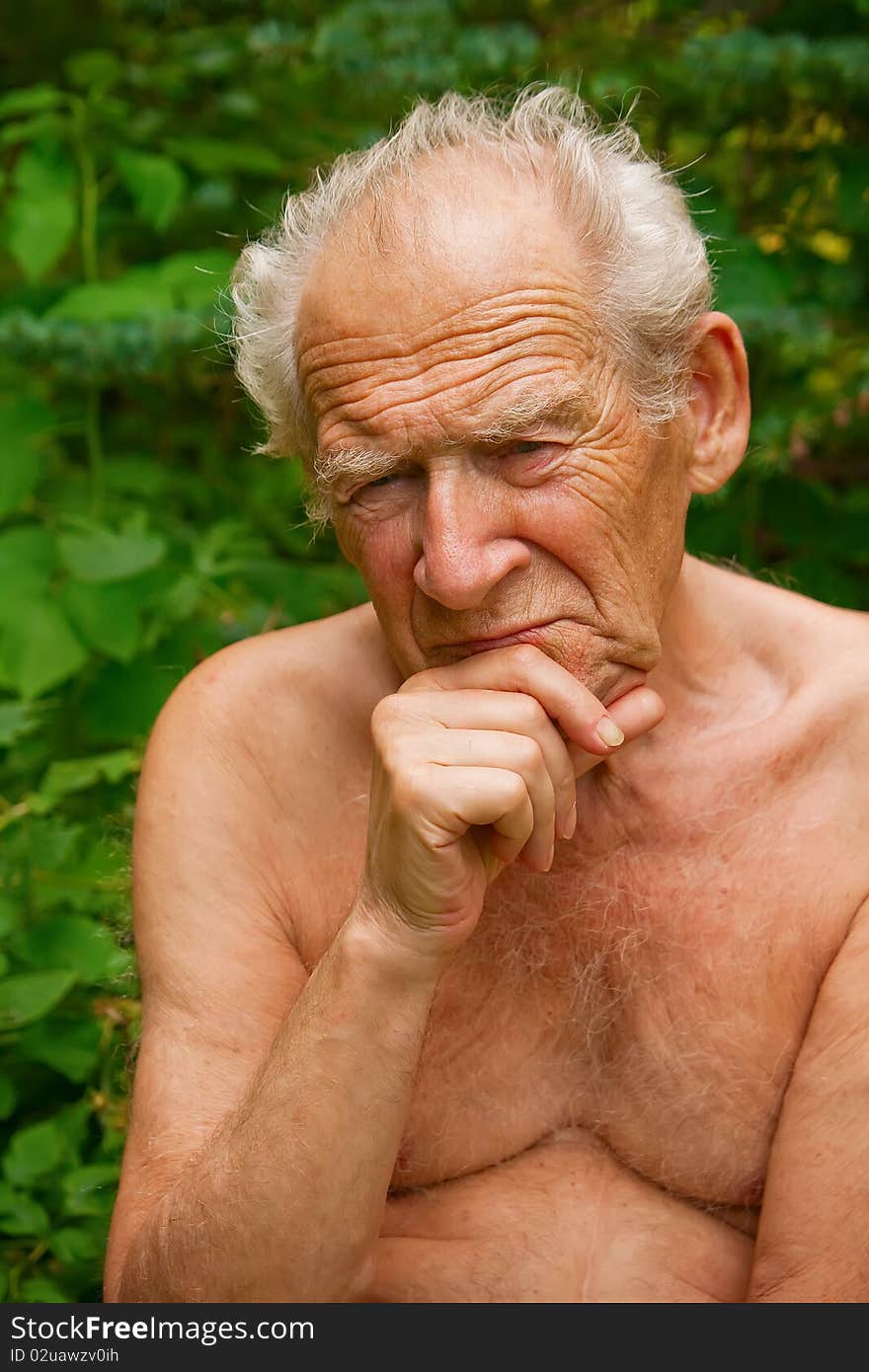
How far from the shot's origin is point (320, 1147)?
2152mm

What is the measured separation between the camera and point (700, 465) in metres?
2.64

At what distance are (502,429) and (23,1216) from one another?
189 centimetres

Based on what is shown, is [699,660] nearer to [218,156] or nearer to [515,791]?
[515,791]

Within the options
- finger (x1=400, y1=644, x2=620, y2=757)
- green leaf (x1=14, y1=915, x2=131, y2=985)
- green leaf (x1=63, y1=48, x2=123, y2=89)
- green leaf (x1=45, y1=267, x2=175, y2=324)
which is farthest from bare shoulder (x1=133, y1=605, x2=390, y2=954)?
green leaf (x1=63, y1=48, x2=123, y2=89)

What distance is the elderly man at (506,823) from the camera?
2.20m

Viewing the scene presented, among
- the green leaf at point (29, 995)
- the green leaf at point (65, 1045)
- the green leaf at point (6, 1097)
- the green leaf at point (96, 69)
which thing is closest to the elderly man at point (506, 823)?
the green leaf at point (29, 995)

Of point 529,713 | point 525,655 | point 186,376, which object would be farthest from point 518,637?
point 186,376

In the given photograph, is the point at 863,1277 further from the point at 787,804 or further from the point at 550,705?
the point at 550,705

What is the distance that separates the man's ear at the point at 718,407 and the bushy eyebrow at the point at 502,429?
1.20ft

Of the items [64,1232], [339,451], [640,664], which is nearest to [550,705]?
[640,664]

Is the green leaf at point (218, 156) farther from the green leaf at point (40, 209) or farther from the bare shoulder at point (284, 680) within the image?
the bare shoulder at point (284, 680)

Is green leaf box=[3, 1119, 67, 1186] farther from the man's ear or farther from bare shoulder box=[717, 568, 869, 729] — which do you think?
the man's ear

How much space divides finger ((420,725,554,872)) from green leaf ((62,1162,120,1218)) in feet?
4.60

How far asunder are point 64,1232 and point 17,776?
4.41ft
